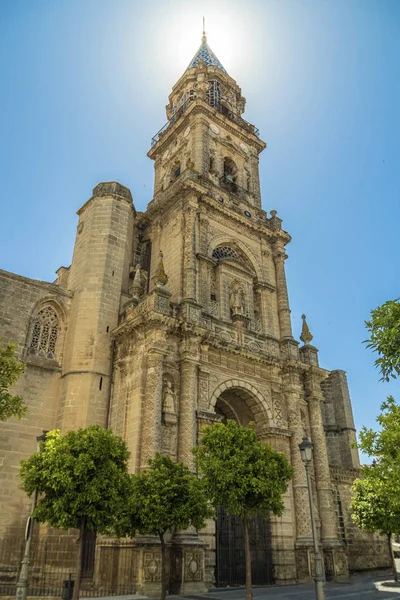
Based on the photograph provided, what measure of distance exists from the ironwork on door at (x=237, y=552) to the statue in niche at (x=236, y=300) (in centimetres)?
912

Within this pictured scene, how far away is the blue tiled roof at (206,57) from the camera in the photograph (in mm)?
37469

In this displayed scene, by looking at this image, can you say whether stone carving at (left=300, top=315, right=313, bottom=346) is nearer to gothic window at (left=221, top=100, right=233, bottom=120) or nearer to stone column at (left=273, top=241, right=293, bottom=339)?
stone column at (left=273, top=241, right=293, bottom=339)

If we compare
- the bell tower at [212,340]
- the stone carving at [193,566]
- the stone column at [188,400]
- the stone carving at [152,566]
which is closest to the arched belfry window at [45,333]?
the bell tower at [212,340]

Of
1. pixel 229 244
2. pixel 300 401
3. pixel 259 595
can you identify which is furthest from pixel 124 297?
pixel 259 595

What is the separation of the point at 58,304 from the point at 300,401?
12843 millimetres

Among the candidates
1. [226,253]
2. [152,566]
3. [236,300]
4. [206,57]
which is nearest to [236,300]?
[236,300]

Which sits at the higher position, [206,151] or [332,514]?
[206,151]

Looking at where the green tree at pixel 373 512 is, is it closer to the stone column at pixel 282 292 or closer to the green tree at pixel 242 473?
the green tree at pixel 242 473

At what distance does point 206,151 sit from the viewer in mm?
28953

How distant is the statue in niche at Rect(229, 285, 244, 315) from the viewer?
23.4 meters

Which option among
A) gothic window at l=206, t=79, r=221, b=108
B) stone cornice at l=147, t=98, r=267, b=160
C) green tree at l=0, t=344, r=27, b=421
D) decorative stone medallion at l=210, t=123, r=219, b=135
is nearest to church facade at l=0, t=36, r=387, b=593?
stone cornice at l=147, t=98, r=267, b=160

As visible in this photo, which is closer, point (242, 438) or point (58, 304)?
point (242, 438)

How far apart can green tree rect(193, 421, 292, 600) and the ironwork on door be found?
601 centimetres

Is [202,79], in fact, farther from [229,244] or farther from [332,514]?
[332,514]
